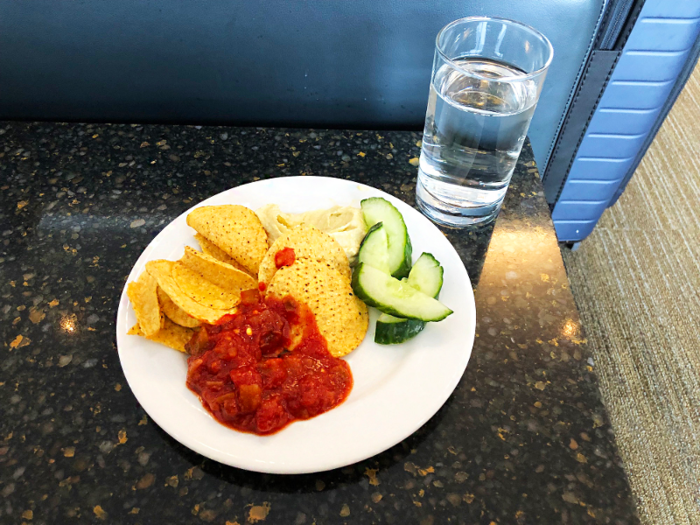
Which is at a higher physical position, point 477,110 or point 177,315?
point 477,110

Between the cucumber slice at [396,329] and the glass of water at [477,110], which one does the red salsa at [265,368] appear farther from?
the glass of water at [477,110]

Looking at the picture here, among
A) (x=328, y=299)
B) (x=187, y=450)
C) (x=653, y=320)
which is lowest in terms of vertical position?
(x=653, y=320)

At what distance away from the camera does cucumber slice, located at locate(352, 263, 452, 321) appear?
795 mm

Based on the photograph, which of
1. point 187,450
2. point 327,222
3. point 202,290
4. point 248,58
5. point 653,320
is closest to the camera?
point 187,450

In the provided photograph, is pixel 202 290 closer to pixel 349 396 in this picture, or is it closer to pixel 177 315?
pixel 177 315

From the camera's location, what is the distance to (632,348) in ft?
5.63

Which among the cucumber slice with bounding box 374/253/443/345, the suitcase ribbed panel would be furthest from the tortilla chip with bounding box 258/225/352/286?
the suitcase ribbed panel

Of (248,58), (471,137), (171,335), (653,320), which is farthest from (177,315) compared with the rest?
(653,320)

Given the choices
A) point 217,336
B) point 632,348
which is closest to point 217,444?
point 217,336

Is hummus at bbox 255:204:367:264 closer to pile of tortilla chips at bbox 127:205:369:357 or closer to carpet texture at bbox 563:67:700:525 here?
pile of tortilla chips at bbox 127:205:369:357

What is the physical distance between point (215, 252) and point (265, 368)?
0.27 meters

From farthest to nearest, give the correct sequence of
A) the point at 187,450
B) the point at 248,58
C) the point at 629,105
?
the point at 629,105 → the point at 248,58 → the point at 187,450

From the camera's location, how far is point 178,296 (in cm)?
79

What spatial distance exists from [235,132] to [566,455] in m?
1.01
